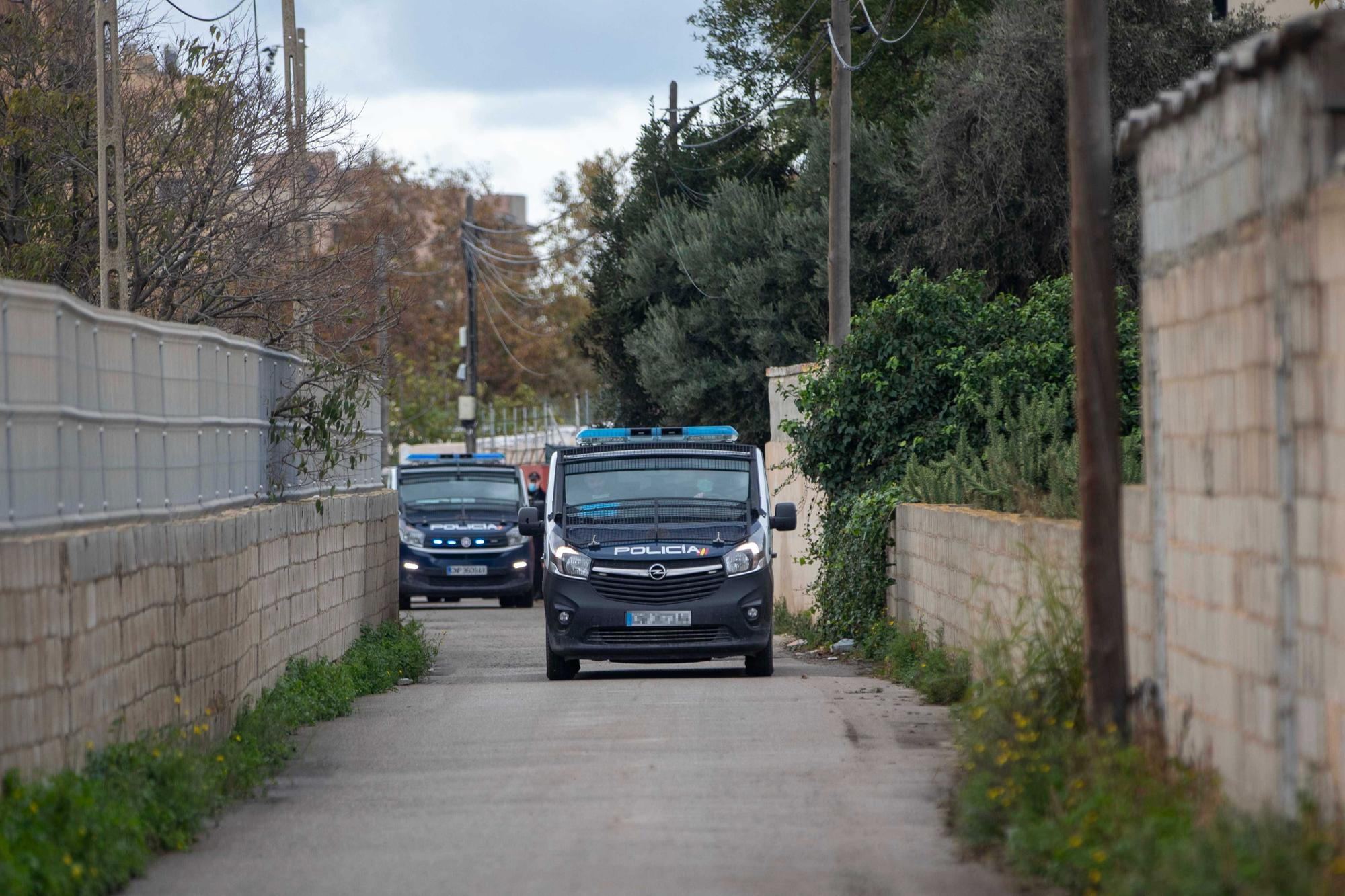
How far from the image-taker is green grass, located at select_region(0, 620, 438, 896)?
270 inches

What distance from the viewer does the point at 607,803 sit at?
361 inches

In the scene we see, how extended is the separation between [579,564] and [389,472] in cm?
2097

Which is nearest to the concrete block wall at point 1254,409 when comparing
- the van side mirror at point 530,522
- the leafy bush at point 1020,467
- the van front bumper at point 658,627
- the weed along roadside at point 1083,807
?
the weed along roadside at point 1083,807

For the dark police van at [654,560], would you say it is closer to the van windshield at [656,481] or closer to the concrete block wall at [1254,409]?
the van windshield at [656,481]

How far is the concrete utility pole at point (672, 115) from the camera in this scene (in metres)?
39.3

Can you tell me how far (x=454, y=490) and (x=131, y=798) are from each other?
22.3 m

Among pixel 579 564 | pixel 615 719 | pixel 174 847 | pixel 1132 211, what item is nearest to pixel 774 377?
pixel 1132 211

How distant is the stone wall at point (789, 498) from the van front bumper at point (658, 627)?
6.78 m

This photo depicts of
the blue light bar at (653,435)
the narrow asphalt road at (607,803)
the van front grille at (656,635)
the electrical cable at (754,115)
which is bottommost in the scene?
the narrow asphalt road at (607,803)

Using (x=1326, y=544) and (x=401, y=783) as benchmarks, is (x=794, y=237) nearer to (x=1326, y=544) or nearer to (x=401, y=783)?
(x=401, y=783)

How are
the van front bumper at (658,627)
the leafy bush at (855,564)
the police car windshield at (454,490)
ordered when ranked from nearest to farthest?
the van front bumper at (658,627)
the leafy bush at (855,564)
the police car windshield at (454,490)

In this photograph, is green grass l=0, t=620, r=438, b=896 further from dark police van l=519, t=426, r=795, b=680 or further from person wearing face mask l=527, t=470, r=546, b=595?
person wearing face mask l=527, t=470, r=546, b=595

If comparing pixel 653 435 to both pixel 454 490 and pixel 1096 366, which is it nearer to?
pixel 1096 366

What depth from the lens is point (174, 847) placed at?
8258 millimetres
